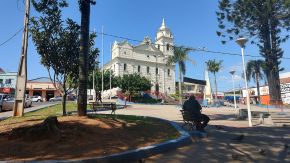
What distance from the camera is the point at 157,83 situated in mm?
76000

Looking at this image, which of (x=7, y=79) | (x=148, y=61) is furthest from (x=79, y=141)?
(x=148, y=61)

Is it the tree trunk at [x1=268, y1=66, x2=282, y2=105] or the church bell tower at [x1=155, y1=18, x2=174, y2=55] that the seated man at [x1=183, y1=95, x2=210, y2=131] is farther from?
the church bell tower at [x1=155, y1=18, x2=174, y2=55]

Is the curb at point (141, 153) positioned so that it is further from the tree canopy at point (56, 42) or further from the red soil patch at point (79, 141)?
the tree canopy at point (56, 42)

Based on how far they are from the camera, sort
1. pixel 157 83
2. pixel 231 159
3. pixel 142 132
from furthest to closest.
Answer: pixel 157 83, pixel 142 132, pixel 231 159

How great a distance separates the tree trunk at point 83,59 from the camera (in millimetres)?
9484

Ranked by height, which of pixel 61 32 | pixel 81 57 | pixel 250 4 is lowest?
pixel 81 57

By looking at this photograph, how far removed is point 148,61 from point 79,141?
69181mm

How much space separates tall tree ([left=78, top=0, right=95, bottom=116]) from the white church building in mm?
59356

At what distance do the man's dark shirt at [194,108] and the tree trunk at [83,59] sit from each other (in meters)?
3.44

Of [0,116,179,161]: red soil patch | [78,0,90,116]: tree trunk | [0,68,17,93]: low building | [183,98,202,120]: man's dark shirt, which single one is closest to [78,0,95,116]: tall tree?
[78,0,90,116]: tree trunk

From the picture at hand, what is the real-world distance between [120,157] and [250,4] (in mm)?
29064

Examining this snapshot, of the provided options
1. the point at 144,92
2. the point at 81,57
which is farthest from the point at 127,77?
the point at 81,57

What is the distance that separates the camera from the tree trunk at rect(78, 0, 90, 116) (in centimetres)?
948

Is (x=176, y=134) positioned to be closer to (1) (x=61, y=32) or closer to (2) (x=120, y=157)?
(2) (x=120, y=157)
